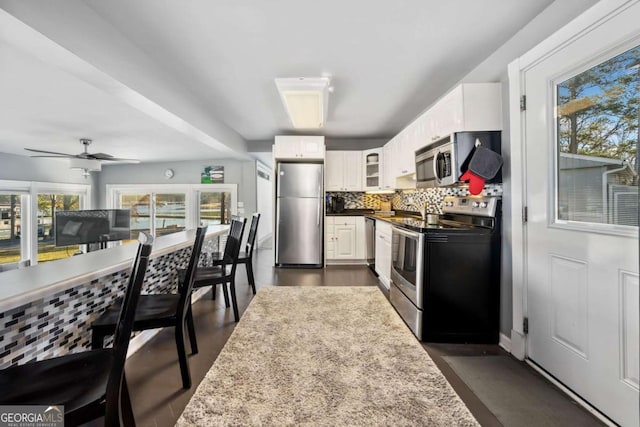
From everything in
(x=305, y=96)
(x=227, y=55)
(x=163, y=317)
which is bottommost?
(x=163, y=317)

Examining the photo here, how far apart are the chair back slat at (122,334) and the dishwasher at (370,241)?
139 inches

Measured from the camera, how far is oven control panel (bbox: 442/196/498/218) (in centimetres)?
225

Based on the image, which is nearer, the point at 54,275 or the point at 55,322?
the point at 54,275

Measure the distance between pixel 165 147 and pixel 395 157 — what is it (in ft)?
14.1

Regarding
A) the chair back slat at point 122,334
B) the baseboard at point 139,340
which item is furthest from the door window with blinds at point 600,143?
the baseboard at point 139,340

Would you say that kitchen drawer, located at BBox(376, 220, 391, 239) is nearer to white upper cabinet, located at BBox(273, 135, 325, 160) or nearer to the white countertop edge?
white upper cabinet, located at BBox(273, 135, 325, 160)

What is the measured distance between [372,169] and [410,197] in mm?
996

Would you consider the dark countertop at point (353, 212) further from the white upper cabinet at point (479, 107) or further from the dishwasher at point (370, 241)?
the white upper cabinet at point (479, 107)

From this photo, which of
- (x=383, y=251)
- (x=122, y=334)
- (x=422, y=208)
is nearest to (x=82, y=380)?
(x=122, y=334)

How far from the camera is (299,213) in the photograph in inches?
189

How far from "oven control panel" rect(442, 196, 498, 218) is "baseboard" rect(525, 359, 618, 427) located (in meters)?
1.06

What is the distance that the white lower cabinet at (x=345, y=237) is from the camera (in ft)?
16.4

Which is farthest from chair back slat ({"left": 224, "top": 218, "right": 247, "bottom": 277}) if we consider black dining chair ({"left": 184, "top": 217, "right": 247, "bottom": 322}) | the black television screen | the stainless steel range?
the black television screen

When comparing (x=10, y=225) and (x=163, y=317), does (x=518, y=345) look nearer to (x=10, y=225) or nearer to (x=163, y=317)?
(x=163, y=317)
